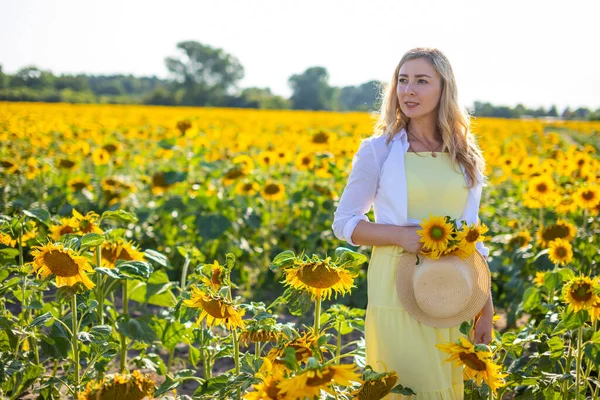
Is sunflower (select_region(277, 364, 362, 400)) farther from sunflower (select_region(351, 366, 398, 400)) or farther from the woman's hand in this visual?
the woman's hand

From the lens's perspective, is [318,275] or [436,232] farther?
[436,232]

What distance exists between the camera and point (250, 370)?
5.78 feet

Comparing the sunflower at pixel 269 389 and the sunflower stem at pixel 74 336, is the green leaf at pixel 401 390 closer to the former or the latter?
the sunflower at pixel 269 389

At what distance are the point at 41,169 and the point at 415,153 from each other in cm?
378

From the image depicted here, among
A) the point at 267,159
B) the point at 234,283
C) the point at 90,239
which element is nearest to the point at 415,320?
the point at 90,239

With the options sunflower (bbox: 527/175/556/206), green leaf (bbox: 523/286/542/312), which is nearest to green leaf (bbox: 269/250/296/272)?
green leaf (bbox: 523/286/542/312)

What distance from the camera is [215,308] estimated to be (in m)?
1.67

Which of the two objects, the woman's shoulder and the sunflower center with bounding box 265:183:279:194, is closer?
the woman's shoulder

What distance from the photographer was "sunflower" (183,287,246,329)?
1663 millimetres

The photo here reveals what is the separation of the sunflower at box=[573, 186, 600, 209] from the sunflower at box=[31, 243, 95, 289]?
2.65m

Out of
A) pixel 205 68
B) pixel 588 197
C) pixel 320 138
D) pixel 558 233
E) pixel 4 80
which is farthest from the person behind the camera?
pixel 205 68

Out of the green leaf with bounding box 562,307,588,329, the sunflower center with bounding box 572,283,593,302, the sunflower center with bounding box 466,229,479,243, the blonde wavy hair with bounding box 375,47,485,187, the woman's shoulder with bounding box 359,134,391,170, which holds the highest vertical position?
the blonde wavy hair with bounding box 375,47,485,187

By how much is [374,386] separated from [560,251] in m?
1.47

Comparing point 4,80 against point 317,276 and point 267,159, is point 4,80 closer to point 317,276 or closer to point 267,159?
point 267,159
